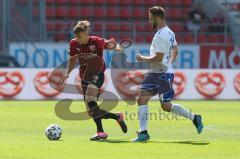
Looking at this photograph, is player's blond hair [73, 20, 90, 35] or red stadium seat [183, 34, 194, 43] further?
red stadium seat [183, 34, 194, 43]

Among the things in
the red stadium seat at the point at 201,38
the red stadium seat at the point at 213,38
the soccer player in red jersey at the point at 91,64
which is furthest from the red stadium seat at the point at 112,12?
the soccer player in red jersey at the point at 91,64

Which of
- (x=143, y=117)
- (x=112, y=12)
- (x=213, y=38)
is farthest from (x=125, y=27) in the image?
(x=143, y=117)

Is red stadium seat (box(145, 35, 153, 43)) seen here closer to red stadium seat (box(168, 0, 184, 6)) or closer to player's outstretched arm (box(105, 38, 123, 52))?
red stadium seat (box(168, 0, 184, 6))

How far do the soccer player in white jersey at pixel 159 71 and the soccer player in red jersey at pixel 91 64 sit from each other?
2.27 feet

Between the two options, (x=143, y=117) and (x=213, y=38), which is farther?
(x=213, y=38)

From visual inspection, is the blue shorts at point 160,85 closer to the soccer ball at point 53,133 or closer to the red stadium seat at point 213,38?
the soccer ball at point 53,133

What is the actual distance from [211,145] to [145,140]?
1157 mm

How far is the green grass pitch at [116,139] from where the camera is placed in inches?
436

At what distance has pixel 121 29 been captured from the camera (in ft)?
110

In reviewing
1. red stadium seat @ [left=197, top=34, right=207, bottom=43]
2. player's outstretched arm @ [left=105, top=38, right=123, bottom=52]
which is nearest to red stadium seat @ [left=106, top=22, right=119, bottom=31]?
red stadium seat @ [left=197, top=34, right=207, bottom=43]

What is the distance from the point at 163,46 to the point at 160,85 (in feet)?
2.27

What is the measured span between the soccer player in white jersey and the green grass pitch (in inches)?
20.6

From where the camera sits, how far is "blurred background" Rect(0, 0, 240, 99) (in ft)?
100

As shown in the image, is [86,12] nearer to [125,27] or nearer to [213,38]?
[125,27]
